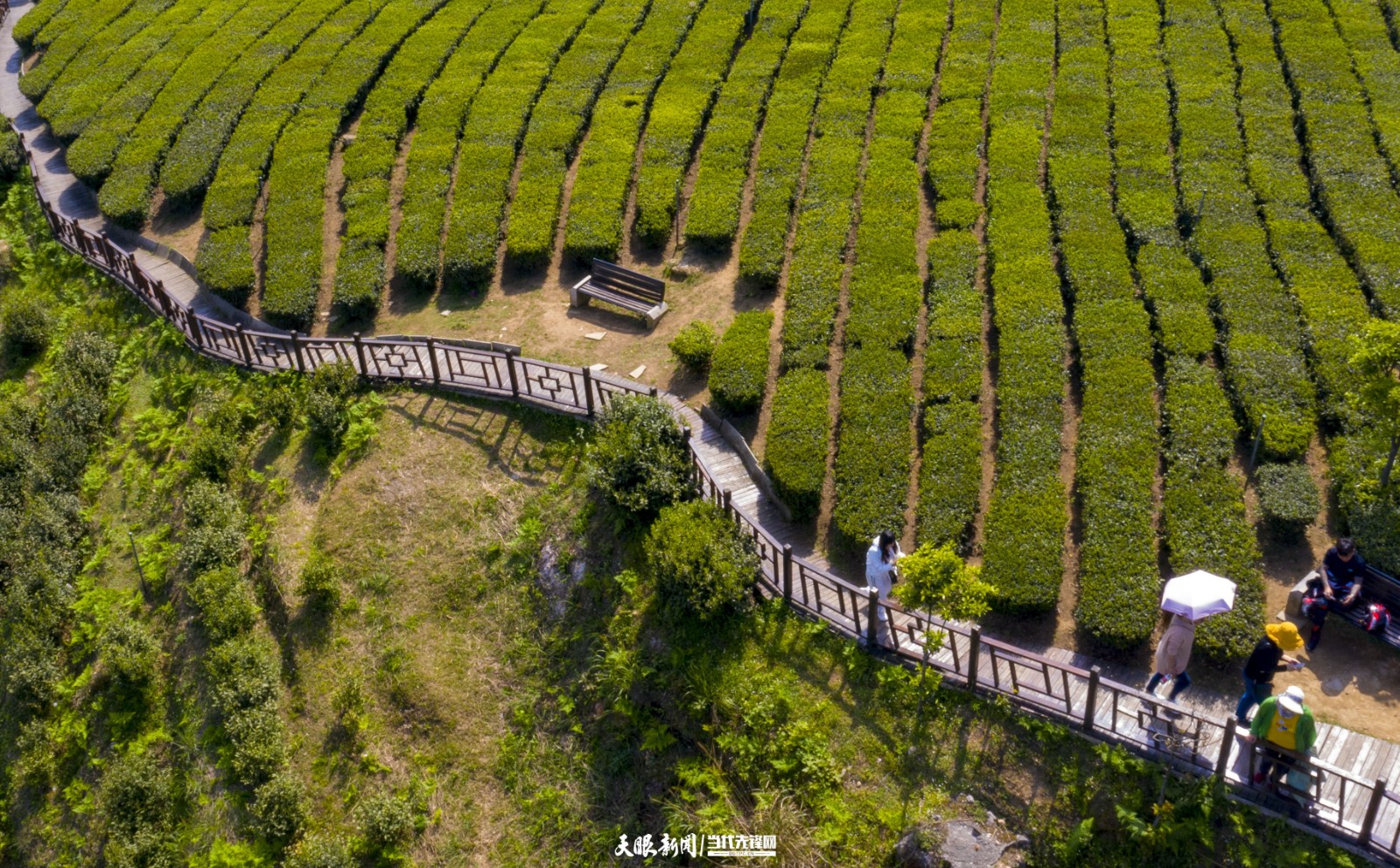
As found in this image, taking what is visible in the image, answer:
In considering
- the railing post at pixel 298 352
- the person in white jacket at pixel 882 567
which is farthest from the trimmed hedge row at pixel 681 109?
the person in white jacket at pixel 882 567

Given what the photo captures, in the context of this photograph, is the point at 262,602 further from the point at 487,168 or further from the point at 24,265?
the point at 24,265

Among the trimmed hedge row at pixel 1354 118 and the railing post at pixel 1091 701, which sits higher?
the trimmed hedge row at pixel 1354 118

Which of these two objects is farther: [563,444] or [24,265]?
[24,265]

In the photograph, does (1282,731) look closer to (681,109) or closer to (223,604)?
(223,604)

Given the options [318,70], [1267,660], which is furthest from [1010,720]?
[318,70]

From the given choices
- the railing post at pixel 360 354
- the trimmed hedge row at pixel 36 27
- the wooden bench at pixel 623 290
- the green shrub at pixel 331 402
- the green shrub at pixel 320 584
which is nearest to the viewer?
the green shrub at pixel 320 584

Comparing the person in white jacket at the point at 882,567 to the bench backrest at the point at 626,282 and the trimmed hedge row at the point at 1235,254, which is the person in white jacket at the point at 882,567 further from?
the bench backrest at the point at 626,282
